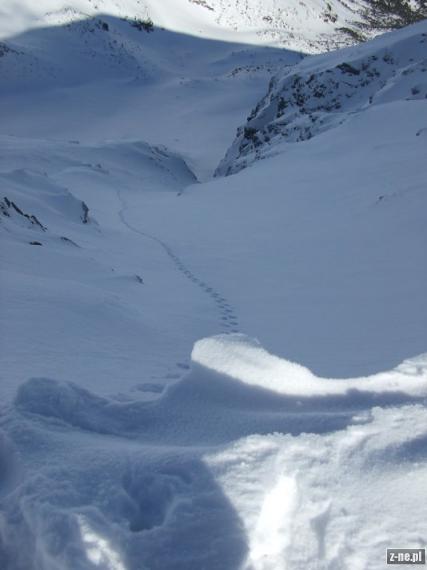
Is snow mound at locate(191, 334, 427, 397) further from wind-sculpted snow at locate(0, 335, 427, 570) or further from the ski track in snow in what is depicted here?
the ski track in snow

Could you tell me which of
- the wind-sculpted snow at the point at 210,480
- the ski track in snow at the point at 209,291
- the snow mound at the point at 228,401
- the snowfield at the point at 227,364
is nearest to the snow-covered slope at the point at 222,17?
the snowfield at the point at 227,364

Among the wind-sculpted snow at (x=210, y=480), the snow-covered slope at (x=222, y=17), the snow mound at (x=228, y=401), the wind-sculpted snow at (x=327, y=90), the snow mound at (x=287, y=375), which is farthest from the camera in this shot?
the snow-covered slope at (x=222, y=17)

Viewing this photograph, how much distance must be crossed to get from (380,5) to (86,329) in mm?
73060

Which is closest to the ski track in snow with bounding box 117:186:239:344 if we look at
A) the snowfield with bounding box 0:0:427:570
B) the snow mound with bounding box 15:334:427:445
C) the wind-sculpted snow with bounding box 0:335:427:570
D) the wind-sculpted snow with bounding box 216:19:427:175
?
the snowfield with bounding box 0:0:427:570

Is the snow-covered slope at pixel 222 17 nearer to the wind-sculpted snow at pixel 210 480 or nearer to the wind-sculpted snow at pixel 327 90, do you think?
the wind-sculpted snow at pixel 327 90

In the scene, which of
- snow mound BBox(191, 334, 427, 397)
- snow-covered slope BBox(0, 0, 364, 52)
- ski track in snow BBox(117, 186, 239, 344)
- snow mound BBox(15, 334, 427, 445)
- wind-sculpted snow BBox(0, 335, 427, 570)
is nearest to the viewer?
wind-sculpted snow BBox(0, 335, 427, 570)

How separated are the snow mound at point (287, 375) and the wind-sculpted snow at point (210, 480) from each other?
44 mm

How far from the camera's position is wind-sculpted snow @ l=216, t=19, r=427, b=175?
48.2 ft

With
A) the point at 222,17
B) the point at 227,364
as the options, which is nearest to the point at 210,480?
the point at 227,364

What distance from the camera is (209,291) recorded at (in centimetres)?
531

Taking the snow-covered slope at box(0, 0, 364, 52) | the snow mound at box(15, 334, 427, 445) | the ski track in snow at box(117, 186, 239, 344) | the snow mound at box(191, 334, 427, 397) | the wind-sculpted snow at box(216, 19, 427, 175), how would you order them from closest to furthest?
the snow mound at box(15, 334, 427, 445) < the snow mound at box(191, 334, 427, 397) < the ski track in snow at box(117, 186, 239, 344) < the wind-sculpted snow at box(216, 19, 427, 175) < the snow-covered slope at box(0, 0, 364, 52)

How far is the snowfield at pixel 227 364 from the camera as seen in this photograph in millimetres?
1379

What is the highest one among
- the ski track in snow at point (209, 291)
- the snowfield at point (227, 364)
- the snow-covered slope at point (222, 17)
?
the snow-covered slope at point (222, 17)

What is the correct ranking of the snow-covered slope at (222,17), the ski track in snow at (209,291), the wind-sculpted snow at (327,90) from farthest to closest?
the snow-covered slope at (222,17) → the wind-sculpted snow at (327,90) → the ski track in snow at (209,291)
